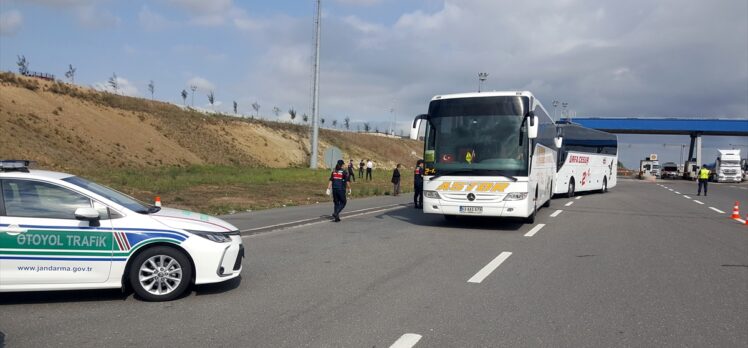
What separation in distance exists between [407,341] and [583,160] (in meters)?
25.0

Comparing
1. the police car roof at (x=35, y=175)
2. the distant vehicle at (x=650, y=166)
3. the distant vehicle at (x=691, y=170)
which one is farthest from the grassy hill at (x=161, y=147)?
the distant vehicle at (x=650, y=166)

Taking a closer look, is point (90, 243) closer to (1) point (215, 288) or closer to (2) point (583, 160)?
(1) point (215, 288)

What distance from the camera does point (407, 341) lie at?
4.85 meters

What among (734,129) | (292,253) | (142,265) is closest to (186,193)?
(292,253)

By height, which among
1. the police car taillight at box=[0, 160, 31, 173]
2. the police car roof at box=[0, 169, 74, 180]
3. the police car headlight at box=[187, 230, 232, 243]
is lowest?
the police car headlight at box=[187, 230, 232, 243]

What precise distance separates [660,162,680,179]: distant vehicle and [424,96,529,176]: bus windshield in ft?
225

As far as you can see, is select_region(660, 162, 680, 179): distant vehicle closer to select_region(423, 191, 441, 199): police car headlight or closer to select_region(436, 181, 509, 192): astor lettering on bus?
select_region(436, 181, 509, 192): astor lettering on bus

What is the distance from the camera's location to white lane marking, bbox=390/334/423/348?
15.5ft

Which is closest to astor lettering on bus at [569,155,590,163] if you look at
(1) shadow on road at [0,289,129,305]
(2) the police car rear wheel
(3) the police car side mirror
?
(2) the police car rear wheel

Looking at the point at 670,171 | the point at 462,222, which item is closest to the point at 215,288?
the point at 462,222

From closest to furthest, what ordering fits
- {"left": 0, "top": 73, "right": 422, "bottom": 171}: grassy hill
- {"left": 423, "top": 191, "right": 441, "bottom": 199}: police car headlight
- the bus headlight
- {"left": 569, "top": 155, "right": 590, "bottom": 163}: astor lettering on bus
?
the bus headlight, {"left": 423, "top": 191, "right": 441, "bottom": 199}: police car headlight, {"left": 569, "top": 155, "right": 590, "bottom": 163}: astor lettering on bus, {"left": 0, "top": 73, "right": 422, "bottom": 171}: grassy hill

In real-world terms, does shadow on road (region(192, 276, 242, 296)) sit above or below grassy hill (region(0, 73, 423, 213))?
below

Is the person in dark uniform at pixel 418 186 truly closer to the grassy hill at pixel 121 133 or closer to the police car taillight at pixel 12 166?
the police car taillight at pixel 12 166

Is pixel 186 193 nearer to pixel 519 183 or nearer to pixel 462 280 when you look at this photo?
pixel 519 183
